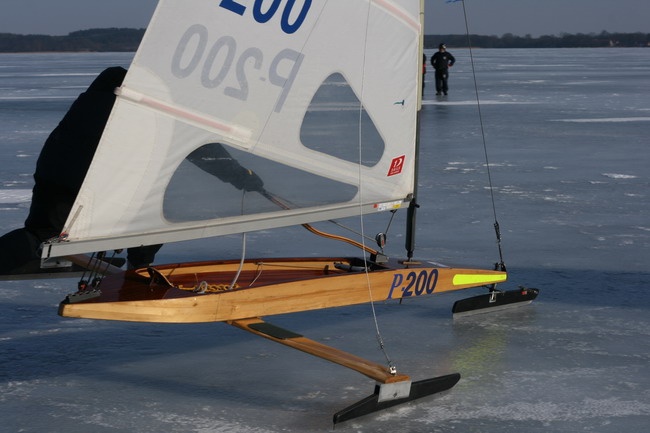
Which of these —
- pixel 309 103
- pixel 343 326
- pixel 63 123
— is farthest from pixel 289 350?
pixel 63 123

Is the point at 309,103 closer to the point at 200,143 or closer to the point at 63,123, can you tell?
the point at 200,143

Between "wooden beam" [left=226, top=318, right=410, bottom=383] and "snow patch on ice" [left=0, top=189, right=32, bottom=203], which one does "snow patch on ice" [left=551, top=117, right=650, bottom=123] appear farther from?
"wooden beam" [left=226, top=318, right=410, bottom=383]

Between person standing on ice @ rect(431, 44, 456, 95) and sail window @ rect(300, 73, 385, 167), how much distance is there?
50.1 ft

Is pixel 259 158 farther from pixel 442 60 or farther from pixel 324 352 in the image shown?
pixel 442 60

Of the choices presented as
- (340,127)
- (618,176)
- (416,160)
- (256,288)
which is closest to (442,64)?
(618,176)

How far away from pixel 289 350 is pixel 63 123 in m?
1.40

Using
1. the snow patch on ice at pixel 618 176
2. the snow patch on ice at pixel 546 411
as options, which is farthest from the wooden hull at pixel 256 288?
the snow patch on ice at pixel 618 176

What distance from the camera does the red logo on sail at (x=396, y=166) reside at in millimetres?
4676

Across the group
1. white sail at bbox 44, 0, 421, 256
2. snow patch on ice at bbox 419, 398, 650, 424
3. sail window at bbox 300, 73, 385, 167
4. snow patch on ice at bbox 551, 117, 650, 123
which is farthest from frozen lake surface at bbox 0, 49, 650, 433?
snow patch on ice at bbox 551, 117, 650, 123

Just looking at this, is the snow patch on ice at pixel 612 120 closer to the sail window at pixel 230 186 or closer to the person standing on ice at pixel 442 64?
the person standing on ice at pixel 442 64

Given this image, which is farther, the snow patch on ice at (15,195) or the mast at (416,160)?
the snow patch on ice at (15,195)

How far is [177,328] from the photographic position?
4680 mm

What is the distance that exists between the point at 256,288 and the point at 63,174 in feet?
3.29

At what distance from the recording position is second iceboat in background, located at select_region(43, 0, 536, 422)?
12.3 ft
